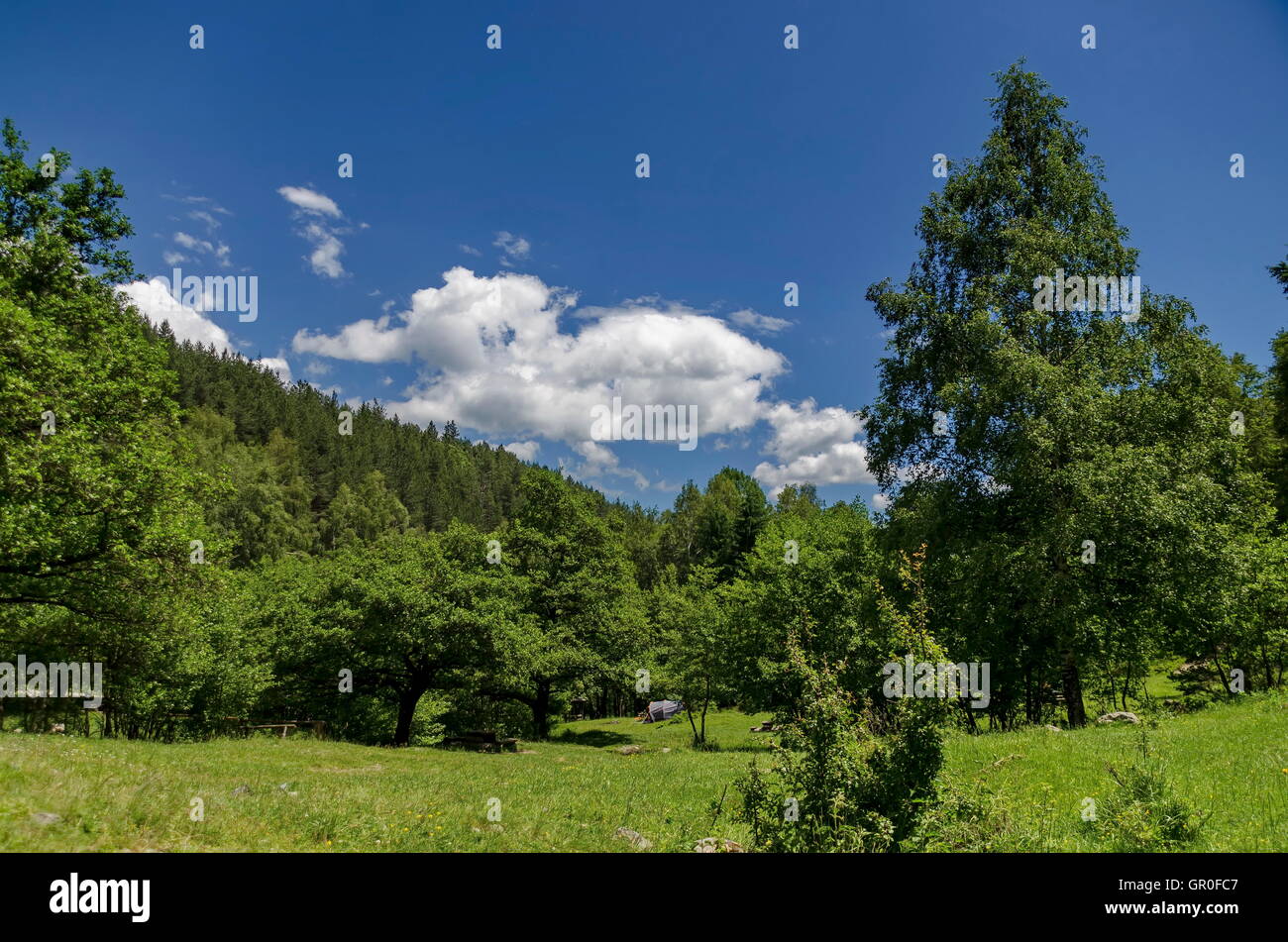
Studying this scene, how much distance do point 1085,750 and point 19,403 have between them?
29562 mm

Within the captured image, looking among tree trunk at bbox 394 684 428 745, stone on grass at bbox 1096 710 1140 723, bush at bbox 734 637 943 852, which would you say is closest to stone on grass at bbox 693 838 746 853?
bush at bbox 734 637 943 852

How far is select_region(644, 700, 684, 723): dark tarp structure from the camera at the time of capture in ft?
198

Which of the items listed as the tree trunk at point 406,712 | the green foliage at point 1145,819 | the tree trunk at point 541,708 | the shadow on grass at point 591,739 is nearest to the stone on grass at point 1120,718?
the green foliage at point 1145,819

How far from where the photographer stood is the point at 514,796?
52.7 feet

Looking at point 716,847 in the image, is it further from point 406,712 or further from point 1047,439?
point 406,712

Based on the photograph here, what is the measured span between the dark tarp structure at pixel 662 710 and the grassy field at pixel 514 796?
4054 cm

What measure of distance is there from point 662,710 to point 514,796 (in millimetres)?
47719

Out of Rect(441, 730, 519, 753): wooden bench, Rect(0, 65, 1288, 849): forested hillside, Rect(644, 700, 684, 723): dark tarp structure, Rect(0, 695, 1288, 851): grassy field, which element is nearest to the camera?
Rect(0, 695, 1288, 851): grassy field

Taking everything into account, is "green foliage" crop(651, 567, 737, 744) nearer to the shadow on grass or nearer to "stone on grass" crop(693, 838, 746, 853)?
the shadow on grass

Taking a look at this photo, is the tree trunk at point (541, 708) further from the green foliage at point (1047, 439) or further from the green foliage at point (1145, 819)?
the green foliage at point (1145, 819)

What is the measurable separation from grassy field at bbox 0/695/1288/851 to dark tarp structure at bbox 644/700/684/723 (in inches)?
1596

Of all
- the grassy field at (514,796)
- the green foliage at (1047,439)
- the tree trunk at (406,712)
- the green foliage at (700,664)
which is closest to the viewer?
the grassy field at (514,796)

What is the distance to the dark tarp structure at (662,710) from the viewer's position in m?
60.3
